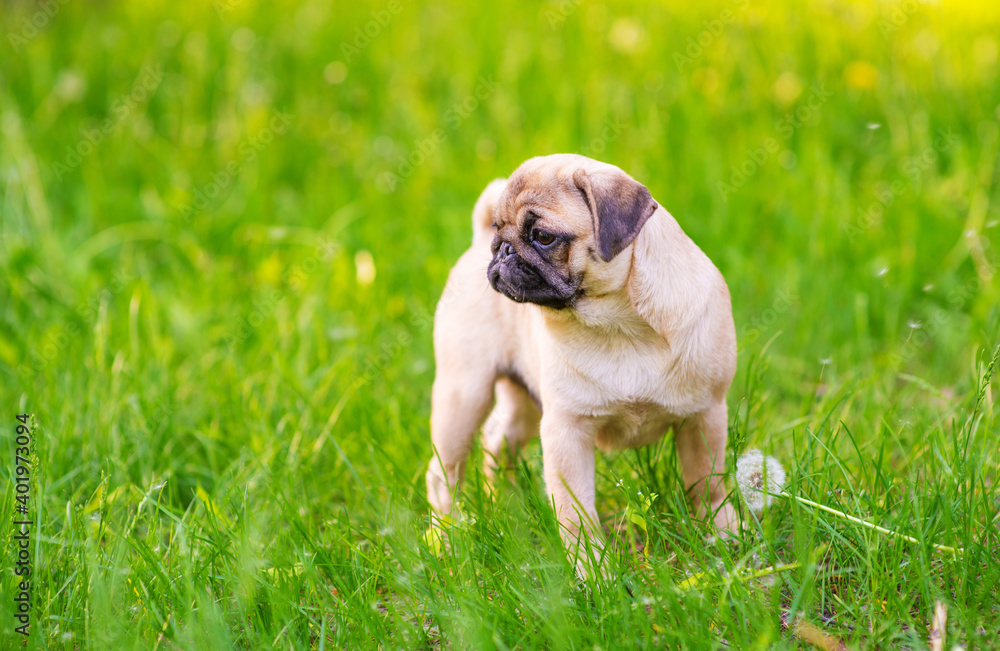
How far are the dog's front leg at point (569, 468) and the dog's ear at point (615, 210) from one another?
61 cm

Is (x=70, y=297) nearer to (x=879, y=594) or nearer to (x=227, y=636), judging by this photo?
(x=227, y=636)

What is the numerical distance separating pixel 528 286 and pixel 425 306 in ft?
8.55

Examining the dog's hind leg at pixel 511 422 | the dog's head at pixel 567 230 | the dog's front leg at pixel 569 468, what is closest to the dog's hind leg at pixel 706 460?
the dog's front leg at pixel 569 468

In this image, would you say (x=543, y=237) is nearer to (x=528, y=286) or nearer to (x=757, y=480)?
(x=528, y=286)

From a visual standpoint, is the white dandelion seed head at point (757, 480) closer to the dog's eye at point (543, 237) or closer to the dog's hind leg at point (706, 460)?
the dog's hind leg at point (706, 460)

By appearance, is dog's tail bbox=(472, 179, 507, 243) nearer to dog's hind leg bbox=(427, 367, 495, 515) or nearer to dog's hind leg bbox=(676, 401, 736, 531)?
dog's hind leg bbox=(427, 367, 495, 515)

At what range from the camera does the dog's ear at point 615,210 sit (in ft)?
8.35

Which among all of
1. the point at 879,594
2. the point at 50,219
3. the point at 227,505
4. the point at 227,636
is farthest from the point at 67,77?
the point at 879,594

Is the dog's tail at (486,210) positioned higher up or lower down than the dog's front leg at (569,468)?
higher up

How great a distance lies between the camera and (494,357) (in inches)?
132

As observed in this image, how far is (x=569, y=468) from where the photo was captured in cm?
289

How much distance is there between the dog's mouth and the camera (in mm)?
2643

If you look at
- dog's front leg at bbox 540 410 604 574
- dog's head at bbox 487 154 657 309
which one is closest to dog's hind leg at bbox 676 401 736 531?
dog's front leg at bbox 540 410 604 574

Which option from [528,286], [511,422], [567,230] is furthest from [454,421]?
[567,230]
